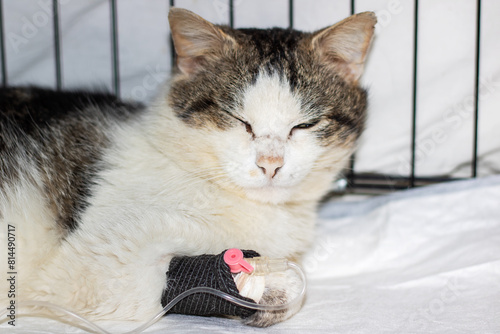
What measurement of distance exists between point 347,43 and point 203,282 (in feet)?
2.51

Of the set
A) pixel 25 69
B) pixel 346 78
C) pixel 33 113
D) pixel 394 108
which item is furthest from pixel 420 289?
pixel 25 69

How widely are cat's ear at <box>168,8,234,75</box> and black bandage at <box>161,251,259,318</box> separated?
1.81 ft

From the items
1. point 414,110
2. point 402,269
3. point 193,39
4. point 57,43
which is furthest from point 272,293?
point 57,43

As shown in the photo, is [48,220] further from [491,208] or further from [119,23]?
[491,208]

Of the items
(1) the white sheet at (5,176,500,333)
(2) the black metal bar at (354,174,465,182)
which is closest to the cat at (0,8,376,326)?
(1) the white sheet at (5,176,500,333)

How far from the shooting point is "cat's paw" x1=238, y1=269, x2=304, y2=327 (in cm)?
110

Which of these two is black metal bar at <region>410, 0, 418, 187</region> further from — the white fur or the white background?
the white fur

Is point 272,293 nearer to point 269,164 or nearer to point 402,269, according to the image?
point 269,164

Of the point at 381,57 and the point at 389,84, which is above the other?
the point at 381,57

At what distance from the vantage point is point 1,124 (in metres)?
1.38

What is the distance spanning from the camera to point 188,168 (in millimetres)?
1275

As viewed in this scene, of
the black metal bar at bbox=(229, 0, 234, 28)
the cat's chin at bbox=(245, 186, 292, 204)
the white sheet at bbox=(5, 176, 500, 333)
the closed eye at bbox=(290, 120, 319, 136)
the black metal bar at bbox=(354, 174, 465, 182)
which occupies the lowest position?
the white sheet at bbox=(5, 176, 500, 333)

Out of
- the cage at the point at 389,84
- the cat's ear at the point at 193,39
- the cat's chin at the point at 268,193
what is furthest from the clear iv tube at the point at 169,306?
the cat's ear at the point at 193,39

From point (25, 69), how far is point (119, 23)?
1.51 feet
